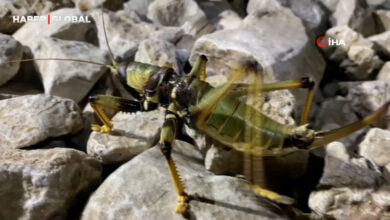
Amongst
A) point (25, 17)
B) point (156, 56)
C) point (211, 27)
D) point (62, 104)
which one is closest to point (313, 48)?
point (211, 27)

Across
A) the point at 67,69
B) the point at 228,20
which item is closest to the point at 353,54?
the point at 228,20

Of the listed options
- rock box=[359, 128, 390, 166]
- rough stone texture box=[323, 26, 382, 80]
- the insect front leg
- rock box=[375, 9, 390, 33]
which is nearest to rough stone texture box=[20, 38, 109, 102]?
the insect front leg

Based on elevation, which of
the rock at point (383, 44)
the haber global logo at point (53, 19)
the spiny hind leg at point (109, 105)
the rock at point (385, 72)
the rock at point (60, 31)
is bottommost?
the rock at point (385, 72)

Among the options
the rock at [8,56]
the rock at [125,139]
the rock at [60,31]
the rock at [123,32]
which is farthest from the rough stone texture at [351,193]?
the rock at [60,31]

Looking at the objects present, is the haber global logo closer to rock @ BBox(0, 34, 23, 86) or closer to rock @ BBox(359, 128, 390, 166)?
rock @ BBox(0, 34, 23, 86)

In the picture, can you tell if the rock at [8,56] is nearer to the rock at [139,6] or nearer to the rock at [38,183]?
the rock at [38,183]

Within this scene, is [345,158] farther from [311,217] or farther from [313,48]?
[313,48]
